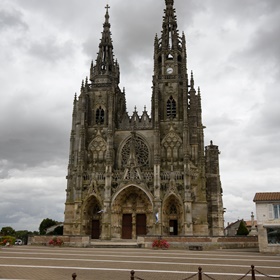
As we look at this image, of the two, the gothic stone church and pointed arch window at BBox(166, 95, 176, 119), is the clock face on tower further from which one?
pointed arch window at BBox(166, 95, 176, 119)

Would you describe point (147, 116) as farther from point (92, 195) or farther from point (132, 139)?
point (92, 195)

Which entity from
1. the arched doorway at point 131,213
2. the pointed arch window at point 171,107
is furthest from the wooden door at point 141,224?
the pointed arch window at point 171,107

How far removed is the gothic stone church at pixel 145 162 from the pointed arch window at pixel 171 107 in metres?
0.14

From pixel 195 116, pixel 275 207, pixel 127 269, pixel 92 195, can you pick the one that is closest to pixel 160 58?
pixel 195 116

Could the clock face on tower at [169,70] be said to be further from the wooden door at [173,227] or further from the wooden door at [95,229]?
the wooden door at [95,229]

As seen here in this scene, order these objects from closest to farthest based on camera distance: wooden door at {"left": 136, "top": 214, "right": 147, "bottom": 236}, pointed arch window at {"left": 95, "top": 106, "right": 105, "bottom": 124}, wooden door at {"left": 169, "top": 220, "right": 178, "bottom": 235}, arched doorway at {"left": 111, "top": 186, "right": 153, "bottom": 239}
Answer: wooden door at {"left": 169, "top": 220, "right": 178, "bottom": 235}, arched doorway at {"left": 111, "top": 186, "right": 153, "bottom": 239}, wooden door at {"left": 136, "top": 214, "right": 147, "bottom": 236}, pointed arch window at {"left": 95, "top": 106, "right": 105, "bottom": 124}

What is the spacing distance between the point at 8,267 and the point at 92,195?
28.1 metres

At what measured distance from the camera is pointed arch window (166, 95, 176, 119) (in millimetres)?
47431

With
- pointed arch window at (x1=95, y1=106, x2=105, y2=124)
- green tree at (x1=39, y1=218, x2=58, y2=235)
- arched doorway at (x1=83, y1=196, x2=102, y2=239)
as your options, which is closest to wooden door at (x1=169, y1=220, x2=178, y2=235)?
arched doorway at (x1=83, y1=196, x2=102, y2=239)

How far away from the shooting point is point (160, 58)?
2004 inches

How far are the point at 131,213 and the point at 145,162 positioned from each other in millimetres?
6904

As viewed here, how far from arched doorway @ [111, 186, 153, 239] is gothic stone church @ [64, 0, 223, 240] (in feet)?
0.39

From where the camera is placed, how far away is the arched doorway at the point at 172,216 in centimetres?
4188

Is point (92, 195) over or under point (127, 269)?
over
